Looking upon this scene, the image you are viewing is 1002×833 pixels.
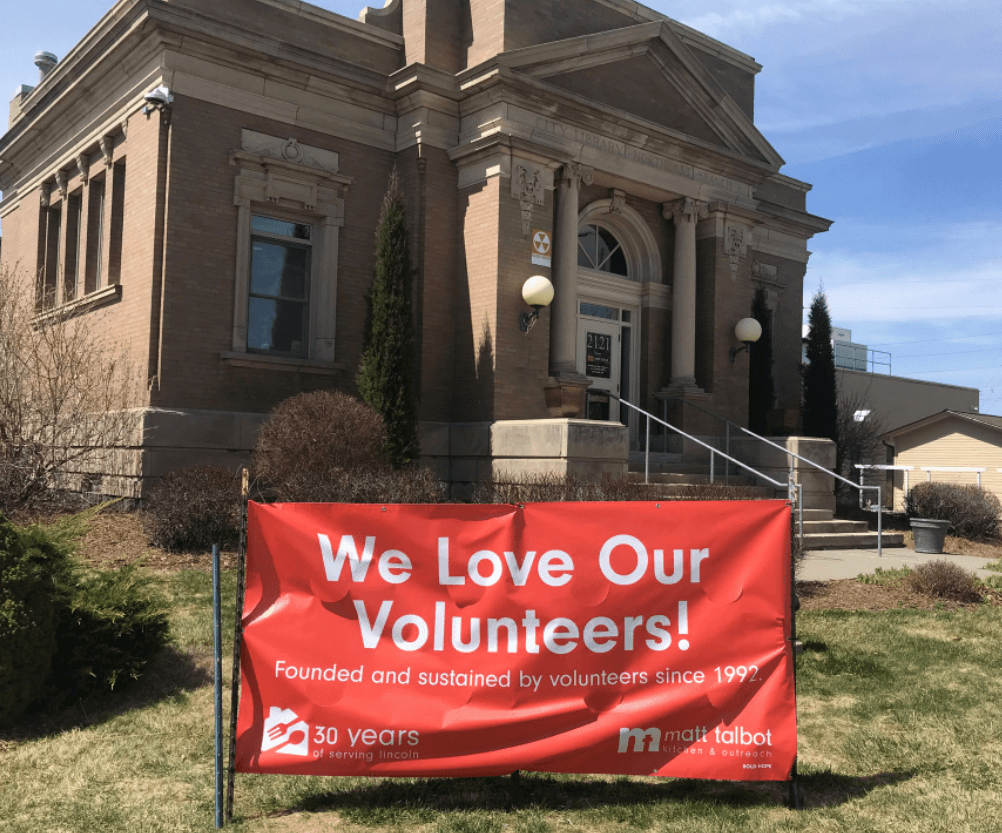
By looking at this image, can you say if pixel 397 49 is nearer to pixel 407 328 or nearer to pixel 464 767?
pixel 407 328

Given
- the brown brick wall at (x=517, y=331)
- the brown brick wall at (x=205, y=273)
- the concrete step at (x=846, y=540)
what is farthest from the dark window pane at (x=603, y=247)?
the concrete step at (x=846, y=540)

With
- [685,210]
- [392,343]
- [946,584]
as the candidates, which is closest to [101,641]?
[392,343]

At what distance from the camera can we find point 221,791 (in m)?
3.96

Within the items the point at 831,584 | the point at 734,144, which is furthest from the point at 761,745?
the point at 734,144

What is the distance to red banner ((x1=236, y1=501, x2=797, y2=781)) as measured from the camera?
4.14 meters

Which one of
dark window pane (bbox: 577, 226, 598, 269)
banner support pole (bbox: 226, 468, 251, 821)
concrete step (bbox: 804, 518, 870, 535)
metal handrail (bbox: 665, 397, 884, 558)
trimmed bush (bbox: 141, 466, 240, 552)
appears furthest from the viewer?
dark window pane (bbox: 577, 226, 598, 269)

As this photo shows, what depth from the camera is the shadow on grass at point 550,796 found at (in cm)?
417

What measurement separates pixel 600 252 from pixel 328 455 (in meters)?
7.69

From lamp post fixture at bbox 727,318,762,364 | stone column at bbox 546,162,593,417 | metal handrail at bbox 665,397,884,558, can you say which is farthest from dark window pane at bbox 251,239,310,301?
lamp post fixture at bbox 727,318,762,364

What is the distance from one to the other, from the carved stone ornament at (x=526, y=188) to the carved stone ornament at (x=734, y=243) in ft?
15.1

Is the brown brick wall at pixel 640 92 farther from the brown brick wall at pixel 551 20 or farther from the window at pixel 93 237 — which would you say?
the window at pixel 93 237

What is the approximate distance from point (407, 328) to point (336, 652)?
918 centimetres

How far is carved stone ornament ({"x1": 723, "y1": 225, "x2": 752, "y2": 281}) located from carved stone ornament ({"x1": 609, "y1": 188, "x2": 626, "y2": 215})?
2.21 m

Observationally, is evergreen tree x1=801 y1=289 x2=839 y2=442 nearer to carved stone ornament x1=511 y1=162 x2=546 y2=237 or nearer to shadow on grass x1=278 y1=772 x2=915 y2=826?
carved stone ornament x1=511 y1=162 x2=546 y2=237
